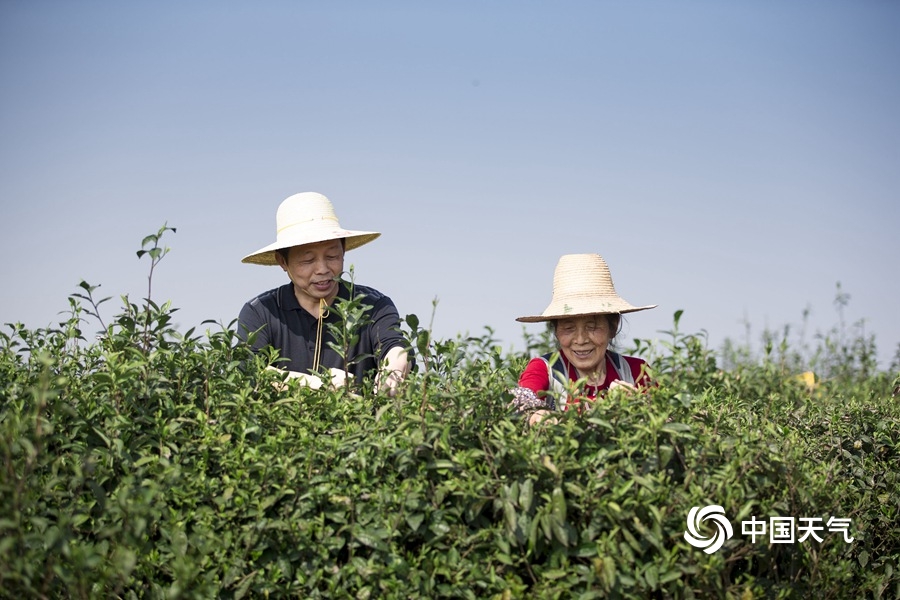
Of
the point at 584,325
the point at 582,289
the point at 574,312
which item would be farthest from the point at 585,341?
the point at 582,289

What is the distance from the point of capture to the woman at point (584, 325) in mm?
5004

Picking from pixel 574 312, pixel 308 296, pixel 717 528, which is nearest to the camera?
pixel 717 528

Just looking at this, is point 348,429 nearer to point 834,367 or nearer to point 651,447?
point 651,447

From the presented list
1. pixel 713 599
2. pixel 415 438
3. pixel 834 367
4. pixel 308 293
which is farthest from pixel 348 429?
pixel 834 367

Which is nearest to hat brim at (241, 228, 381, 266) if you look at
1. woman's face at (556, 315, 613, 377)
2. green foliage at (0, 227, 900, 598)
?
woman's face at (556, 315, 613, 377)

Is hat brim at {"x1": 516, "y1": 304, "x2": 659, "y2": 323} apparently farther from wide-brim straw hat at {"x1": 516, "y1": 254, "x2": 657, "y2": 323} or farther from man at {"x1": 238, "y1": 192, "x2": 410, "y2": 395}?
man at {"x1": 238, "y1": 192, "x2": 410, "y2": 395}

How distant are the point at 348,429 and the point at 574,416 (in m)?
0.79

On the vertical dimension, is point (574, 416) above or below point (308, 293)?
below

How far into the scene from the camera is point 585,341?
5.18 m

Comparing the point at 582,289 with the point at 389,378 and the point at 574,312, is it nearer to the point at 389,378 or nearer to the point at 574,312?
the point at 574,312

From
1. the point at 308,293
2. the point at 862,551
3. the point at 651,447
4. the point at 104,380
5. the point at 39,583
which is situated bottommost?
the point at 862,551

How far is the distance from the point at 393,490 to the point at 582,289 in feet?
8.50

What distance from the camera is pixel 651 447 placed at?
10.4 feet

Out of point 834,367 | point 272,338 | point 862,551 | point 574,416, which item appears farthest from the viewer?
point 834,367
